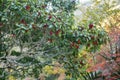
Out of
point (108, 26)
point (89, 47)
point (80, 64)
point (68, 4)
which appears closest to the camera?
point (89, 47)

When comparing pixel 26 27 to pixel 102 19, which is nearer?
pixel 26 27

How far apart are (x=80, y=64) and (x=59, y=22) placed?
2.19 m

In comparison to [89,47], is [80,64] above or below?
below

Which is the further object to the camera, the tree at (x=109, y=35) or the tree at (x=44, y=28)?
the tree at (x=109, y=35)

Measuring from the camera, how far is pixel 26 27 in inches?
261

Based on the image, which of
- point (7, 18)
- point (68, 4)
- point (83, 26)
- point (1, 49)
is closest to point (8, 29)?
point (7, 18)

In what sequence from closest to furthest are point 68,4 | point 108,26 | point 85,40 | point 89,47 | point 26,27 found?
point 26,27
point 85,40
point 89,47
point 68,4
point 108,26

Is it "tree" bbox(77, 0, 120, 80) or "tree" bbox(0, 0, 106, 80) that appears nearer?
"tree" bbox(0, 0, 106, 80)

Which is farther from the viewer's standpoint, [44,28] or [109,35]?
[109,35]

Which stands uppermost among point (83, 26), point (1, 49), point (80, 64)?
point (83, 26)

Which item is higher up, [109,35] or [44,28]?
[44,28]

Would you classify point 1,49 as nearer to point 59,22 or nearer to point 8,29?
point 8,29

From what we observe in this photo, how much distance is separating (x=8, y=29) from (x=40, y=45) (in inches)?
40.9

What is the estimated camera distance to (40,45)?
26.4 feet
